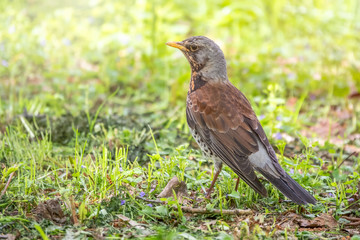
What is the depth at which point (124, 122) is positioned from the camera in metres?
5.15

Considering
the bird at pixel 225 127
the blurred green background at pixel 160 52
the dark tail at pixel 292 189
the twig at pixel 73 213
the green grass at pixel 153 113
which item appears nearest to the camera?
the twig at pixel 73 213

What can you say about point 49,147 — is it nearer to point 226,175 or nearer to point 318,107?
point 226,175

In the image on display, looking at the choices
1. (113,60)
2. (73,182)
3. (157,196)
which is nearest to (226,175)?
(157,196)

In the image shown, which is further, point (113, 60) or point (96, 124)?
point (113, 60)

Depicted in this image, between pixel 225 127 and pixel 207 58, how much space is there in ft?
2.59

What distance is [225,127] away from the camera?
12.1ft

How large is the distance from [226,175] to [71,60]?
4576mm

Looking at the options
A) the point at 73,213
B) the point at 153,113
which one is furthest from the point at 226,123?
the point at 153,113

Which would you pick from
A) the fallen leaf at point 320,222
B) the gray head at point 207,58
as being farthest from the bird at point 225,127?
the fallen leaf at point 320,222

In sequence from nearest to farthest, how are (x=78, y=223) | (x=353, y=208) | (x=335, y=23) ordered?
(x=78, y=223)
(x=353, y=208)
(x=335, y=23)

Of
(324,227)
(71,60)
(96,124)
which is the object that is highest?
(71,60)

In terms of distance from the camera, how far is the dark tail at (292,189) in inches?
129

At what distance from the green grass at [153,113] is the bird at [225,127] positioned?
0.21 metres

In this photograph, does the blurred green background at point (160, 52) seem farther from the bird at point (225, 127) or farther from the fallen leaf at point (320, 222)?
the fallen leaf at point (320, 222)
